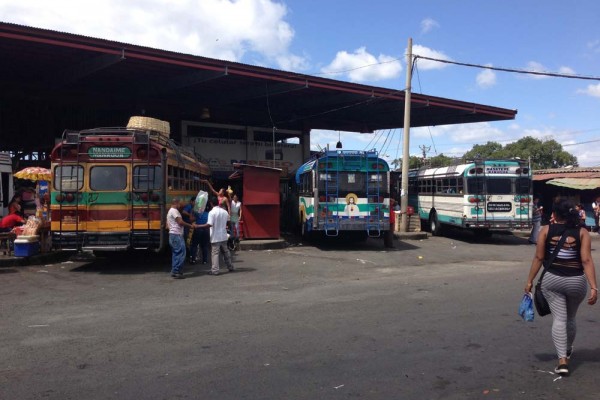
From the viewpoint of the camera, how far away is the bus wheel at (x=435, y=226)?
21.1 meters

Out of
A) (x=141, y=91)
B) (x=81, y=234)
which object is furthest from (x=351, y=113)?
(x=81, y=234)

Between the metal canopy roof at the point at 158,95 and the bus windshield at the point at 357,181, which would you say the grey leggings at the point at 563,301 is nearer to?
the bus windshield at the point at 357,181

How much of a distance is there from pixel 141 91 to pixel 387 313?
1817 cm

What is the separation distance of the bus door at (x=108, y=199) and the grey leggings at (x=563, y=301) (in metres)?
8.94

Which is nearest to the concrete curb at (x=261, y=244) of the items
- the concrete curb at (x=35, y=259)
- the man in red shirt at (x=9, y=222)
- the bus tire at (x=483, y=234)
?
the concrete curb at (x=35, y=259)

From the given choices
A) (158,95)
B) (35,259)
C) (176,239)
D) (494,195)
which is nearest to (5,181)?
(35,259)

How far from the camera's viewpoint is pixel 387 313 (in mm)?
7383

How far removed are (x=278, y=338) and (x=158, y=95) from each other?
19758 millimetres

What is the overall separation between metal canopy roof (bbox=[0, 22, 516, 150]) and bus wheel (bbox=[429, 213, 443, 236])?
6.18 metres

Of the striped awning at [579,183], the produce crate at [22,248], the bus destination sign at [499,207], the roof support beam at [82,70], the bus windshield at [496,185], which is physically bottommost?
the produce crate at [22,248]

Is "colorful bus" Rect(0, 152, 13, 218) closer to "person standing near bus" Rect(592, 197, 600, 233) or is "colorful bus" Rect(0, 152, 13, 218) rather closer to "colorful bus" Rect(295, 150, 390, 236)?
"colorful bus" Rect(295, 150, 390, 236)

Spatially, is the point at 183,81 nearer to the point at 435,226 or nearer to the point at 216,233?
the point at 216,233

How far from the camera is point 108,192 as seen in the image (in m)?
11.4

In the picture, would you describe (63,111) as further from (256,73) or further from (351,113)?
(351,113)
